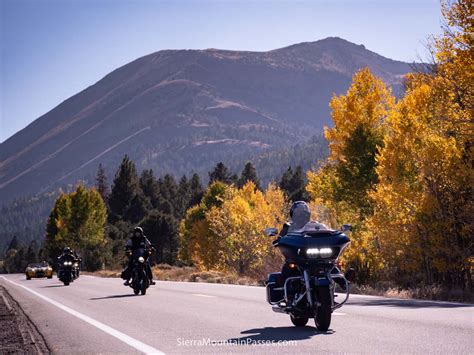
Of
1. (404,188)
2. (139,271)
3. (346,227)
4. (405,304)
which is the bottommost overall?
(405,304)

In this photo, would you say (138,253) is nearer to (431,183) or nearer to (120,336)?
(431,183)

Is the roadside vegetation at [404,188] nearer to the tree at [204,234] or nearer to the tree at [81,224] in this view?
the tree at [204,234]

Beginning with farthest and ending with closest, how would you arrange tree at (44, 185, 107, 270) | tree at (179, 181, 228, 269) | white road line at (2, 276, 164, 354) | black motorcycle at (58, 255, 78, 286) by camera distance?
tree at (44, 185, 107, 270), tree at (179, 181, 228, 269), black motorcycle at (58, 255, 78, 286), white road line at (2, 276, 164, 354)

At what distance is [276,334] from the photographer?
10156 millimetres

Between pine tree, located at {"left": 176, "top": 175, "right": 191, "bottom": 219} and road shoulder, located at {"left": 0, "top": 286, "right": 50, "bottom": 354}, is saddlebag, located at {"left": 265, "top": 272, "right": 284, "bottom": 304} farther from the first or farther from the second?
pine tree, located at {"left": 176, "top": 175, "right": 191, "bottom": 219}

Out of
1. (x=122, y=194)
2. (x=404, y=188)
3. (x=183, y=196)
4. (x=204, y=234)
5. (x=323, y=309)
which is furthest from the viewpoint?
(x=183, y=196)

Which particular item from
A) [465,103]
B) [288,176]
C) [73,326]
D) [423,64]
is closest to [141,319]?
[73,326]

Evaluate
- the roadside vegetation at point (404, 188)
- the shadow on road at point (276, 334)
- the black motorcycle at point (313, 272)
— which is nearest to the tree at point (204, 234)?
the roadside vegetation at point (404, 188)

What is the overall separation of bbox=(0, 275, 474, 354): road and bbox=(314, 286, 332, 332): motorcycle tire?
134 millimetres

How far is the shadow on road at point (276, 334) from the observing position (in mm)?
9531

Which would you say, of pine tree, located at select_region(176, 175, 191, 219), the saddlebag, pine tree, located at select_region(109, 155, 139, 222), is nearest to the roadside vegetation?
the saddlebag

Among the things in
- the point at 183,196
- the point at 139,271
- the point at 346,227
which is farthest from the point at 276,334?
the point at 183,196

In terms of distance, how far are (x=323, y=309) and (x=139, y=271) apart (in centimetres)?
1275

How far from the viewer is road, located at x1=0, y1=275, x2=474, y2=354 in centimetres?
877
